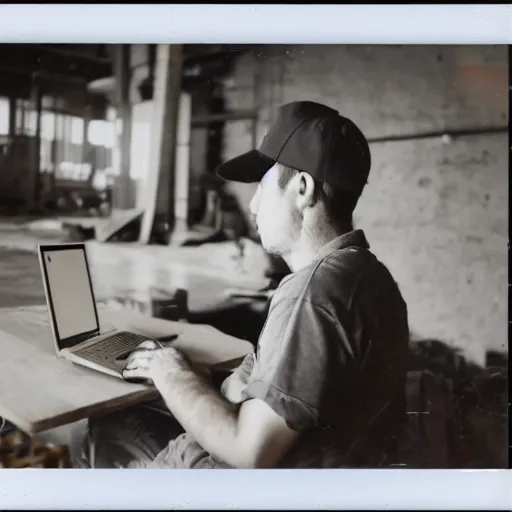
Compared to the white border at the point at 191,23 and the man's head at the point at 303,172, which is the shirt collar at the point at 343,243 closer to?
the man's head at the point at 303,172

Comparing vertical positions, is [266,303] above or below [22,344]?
above

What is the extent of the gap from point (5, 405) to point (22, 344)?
7.8 inches

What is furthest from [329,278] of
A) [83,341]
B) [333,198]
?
[83,341]

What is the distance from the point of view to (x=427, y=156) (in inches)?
77.8

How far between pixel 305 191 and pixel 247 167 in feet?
0.72

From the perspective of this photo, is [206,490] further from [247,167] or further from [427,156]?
[427,156]

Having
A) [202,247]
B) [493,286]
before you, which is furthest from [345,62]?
[493,286]

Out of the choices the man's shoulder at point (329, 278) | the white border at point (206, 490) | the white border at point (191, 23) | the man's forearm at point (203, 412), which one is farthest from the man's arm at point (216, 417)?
the white border at point (191, 23)

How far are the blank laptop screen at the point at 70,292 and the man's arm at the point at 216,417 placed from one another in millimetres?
236

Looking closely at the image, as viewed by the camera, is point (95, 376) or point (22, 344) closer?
point (95, 376)

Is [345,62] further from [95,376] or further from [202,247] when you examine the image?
[95,376]

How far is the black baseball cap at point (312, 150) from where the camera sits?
186cm

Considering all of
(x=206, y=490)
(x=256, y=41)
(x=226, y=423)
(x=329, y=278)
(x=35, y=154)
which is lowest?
(x=206, y=490)

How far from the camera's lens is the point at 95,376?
1.74 m
